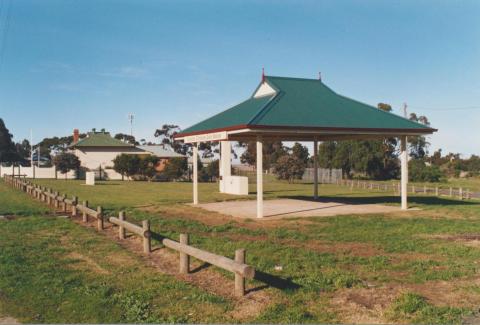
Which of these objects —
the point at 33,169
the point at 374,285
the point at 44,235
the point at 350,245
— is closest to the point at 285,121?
the point at 350,245

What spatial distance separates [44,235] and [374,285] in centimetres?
1015

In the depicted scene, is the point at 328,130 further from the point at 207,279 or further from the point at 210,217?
the point at 207,279

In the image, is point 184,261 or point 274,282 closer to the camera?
point 274,282

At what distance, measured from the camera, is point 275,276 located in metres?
9.01

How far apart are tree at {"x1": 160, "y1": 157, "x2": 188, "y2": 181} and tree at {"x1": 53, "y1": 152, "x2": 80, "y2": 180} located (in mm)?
11747

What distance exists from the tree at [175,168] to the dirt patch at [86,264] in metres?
45.4

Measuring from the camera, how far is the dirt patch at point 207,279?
285 inches

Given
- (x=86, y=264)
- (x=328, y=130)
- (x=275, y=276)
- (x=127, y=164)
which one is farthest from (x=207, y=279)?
(x=127, y=164)

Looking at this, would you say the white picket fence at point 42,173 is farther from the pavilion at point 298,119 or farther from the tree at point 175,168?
the pavilion at point 298,119

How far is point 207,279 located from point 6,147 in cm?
10095

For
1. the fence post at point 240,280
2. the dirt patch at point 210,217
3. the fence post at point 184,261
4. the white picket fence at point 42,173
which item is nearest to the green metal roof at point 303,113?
the dirt patch at point 210,217

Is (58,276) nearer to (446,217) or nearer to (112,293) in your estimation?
(112,293)

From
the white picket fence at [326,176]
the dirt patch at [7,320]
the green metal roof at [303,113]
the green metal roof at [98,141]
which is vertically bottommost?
the dirt patch at [7,320]

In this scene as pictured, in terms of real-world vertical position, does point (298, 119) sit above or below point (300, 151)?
below
